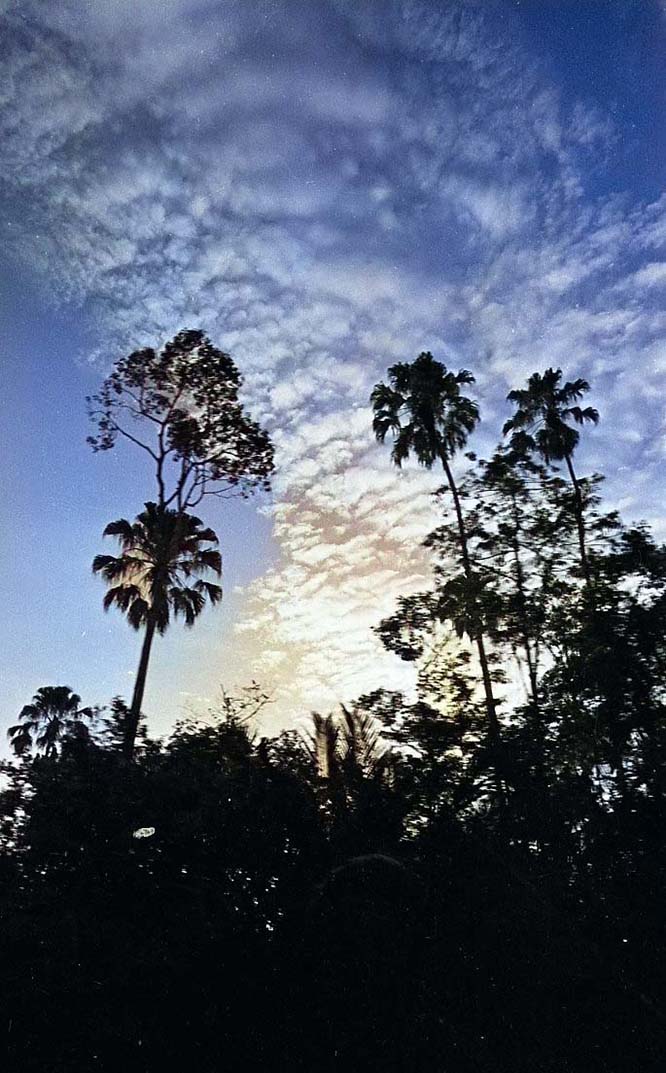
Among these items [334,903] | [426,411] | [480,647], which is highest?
[426,411]

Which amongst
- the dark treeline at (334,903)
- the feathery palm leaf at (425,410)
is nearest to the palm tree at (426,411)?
the feathery palm leaf at (425,410)

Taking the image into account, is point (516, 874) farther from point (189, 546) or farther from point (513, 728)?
point (189, 546)

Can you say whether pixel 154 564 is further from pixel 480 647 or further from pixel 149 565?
pixel 480 647

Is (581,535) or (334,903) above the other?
(581,535)

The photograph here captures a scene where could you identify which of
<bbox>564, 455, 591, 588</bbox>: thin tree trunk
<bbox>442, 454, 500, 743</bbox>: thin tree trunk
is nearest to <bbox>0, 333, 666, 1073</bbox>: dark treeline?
<bbox>442, 454, 500, 743</bbox>: thin tree trunk

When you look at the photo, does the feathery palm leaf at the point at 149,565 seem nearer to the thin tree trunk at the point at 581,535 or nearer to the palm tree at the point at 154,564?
the palm tree at the point at 154,564

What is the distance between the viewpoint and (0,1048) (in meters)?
5.96

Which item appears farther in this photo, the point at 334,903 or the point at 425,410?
the point at 425,410

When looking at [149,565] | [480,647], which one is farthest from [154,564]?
[480,647]

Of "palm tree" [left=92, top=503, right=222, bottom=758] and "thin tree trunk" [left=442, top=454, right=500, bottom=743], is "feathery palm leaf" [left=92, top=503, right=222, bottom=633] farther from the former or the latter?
"thin tree trunk" [left=442, top=454, right=500, bottom=743]

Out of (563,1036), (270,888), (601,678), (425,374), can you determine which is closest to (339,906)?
(270,888)

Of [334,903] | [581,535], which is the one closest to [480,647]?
[581,535]

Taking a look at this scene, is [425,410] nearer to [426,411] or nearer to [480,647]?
[426,411]

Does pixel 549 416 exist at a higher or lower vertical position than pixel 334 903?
higher
